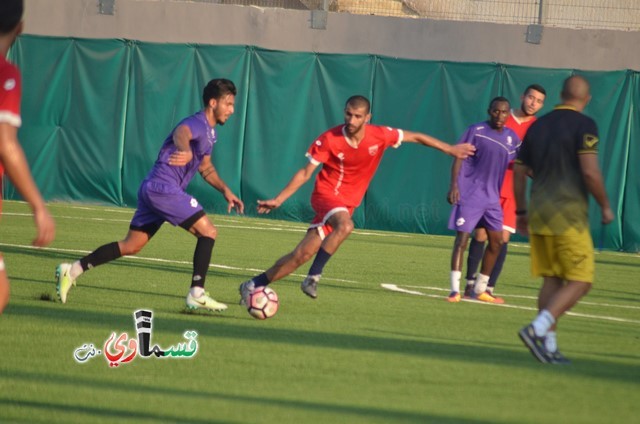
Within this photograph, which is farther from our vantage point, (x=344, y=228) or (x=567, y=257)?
(x=344, y=228)

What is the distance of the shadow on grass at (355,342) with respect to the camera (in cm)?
898

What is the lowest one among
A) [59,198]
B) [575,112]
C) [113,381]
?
→ [59,198]

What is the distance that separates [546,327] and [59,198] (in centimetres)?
1760

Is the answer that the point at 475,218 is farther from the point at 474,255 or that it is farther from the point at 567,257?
the point at 567,257

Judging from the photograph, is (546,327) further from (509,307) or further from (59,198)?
(59,198)

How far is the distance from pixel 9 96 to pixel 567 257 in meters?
4.56

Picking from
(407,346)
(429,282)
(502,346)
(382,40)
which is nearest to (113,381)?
(407,346)

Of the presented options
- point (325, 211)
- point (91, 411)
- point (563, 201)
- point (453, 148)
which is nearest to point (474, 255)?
point (325, 211)

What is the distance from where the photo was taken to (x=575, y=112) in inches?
371

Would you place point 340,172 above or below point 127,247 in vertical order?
above

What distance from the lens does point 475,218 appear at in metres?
13.8

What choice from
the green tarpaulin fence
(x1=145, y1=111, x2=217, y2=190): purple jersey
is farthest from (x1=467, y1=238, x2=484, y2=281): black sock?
the green tarpaulin fence

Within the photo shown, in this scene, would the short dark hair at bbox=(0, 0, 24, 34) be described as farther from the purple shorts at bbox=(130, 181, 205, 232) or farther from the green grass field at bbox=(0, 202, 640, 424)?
the purple shorts at bbox=(130, 181, 205, 232)

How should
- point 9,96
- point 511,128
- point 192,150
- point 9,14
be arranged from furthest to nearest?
point 511,128 → point 192,150 → point 9,14 → point 9,96
